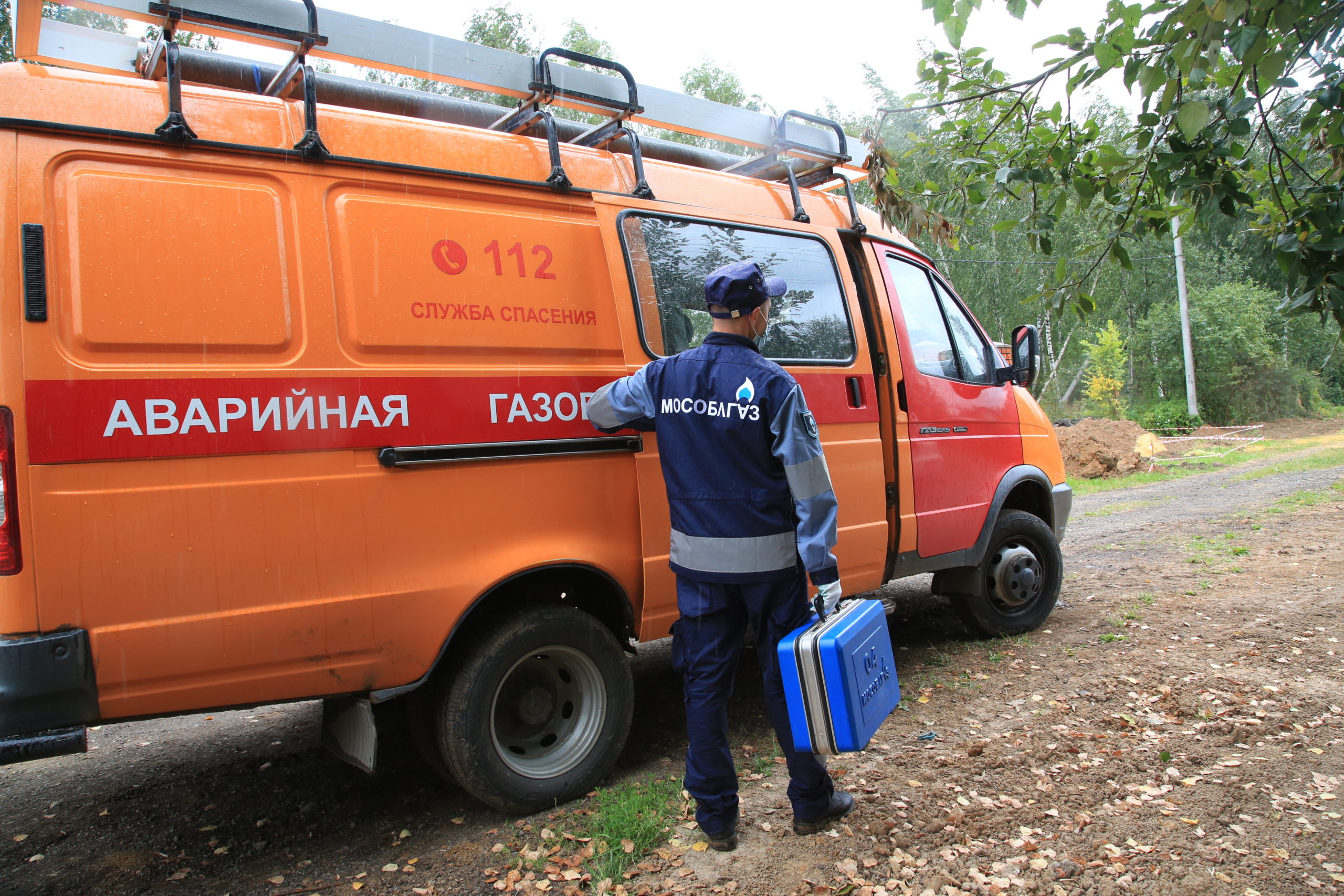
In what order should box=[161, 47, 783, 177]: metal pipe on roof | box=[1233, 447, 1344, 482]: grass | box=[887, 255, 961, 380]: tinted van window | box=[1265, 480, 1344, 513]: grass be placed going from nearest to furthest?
box=[161, 47, 783, 177]: metal pipe on roof, box=[887, 255, 961, 380]: tinted van window, box=[1265, 480, 1344, 513]: grass, box=[1233, 447, 1344, 482]: grass

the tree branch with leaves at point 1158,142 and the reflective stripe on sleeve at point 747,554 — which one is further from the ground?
the tree branch with leaves at point 1158,142

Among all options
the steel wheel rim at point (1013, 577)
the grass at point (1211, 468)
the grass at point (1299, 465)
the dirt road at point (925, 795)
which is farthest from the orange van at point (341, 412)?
the grass at point (1299, 465)

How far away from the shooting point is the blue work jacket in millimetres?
2906

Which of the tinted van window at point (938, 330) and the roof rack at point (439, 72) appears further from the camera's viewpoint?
the tinted van window at point (938, 330)

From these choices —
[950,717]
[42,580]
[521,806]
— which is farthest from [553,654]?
[950,717]

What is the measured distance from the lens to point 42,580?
2436 millimetres

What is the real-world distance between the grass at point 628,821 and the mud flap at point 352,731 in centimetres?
81

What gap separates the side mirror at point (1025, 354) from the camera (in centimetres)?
503

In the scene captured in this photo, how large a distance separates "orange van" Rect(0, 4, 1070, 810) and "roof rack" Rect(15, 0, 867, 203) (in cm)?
10

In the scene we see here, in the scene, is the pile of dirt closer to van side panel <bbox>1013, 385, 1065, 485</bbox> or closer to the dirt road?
van side panel <bbox>1013, 385, 1065, 485</bbox>

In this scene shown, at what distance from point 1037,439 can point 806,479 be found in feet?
10.5

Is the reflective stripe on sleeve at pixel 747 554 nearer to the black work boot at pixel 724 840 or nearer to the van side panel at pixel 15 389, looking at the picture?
the black work boot at pixel 724 840

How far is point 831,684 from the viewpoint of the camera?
2.79m

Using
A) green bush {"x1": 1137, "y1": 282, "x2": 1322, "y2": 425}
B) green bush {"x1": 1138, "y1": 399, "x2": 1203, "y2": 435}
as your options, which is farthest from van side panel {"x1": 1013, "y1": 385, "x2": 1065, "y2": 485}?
green bush {"x1": 1137, "y1": 282, "x2": 1322, "y2": 425}
